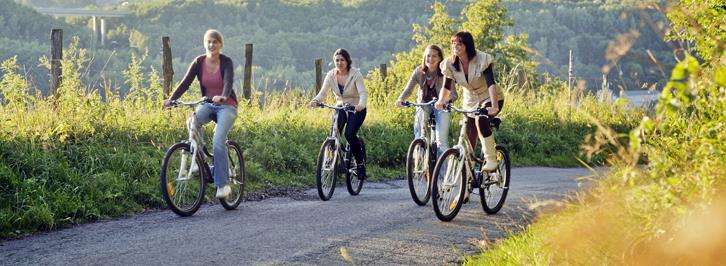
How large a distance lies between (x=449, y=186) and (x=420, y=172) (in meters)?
1.43

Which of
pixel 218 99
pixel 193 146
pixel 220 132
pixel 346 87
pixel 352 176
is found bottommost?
pixel 352 176

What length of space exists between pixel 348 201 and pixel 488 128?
2363 mm

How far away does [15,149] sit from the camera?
1095 centimetres

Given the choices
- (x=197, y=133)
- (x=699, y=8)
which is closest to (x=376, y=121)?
(x=197, y=133)

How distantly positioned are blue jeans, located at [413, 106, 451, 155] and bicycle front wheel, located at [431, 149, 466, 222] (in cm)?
152

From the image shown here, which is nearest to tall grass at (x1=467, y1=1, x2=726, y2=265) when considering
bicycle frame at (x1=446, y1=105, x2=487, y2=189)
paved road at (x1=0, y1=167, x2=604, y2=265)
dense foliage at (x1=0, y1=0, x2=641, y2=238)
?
dense foliage at (x1=0, y1=0, x2=641, y2=238)

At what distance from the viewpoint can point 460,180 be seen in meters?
9.58

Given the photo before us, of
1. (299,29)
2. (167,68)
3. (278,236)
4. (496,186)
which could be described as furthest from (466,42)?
(299,29)

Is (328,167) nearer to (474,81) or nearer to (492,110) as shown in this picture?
(474,81)

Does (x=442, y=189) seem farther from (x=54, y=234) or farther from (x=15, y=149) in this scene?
(x=15, y=149)

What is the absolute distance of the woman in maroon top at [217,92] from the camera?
10.2 meters

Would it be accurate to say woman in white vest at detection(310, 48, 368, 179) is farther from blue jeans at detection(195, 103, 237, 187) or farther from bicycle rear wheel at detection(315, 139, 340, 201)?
blue jeans at detection(195, 103, 237, 187)

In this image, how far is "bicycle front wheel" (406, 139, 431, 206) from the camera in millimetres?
10789

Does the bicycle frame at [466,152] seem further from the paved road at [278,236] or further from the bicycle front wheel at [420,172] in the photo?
the bicycle front wheel at [420,172]
